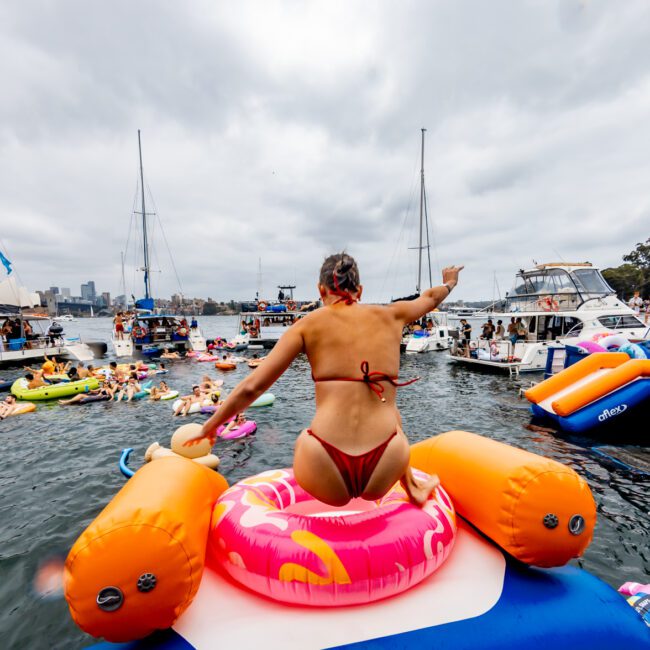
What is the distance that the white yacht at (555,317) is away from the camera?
55.2 feet

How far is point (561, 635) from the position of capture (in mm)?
2365

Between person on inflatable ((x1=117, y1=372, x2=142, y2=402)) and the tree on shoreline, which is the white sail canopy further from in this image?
the tree on shoreline

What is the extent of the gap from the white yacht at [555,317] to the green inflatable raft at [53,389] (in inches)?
668

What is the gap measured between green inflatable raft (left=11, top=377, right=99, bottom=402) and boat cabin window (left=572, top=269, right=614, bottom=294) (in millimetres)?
21898

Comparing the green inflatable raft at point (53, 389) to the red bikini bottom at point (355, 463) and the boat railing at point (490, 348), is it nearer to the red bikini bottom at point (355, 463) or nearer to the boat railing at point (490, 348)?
the red bikini bottom at point (355, 463)

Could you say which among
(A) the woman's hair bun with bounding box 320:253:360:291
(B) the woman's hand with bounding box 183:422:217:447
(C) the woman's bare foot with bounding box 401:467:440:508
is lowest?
(C) the woman's bare foot with bounding box 401:467:440:508

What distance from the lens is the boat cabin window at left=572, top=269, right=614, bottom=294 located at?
18.1 m

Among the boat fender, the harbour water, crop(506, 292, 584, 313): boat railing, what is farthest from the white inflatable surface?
crop(506, 292, 584, 313): boat railing

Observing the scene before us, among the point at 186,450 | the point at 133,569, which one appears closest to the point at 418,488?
the point at 133,569

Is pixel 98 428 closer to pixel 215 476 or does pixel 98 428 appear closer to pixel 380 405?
pixel 215 476

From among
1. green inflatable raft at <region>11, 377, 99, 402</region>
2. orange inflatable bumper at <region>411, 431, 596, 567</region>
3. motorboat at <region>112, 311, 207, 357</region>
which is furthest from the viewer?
motorboat at <region>112, 311, 207, 357</region>

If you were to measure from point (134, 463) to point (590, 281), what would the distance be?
20.5m

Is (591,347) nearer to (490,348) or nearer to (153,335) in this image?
(490,348)

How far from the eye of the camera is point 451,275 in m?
2.83
